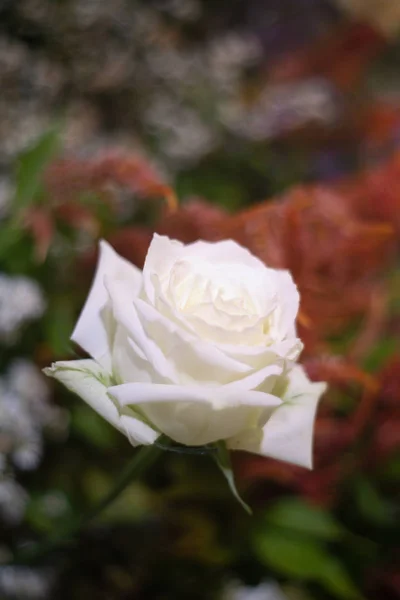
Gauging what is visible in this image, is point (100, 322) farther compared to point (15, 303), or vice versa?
point (15, 303)

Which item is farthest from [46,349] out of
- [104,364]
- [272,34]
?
[272,34]

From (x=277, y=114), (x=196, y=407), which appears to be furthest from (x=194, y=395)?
(x=277, y=114)

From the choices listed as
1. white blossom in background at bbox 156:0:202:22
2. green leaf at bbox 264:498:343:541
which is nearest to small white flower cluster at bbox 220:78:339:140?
white blossom in background at bbox 156:0:202:22

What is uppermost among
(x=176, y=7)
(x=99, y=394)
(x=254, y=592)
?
(x=176, y=7)

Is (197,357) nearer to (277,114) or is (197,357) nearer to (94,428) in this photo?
(94,428)

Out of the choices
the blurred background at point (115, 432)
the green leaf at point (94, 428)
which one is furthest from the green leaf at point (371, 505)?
the green leaf at point (94, 428)

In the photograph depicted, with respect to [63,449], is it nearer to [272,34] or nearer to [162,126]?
[162,126]
